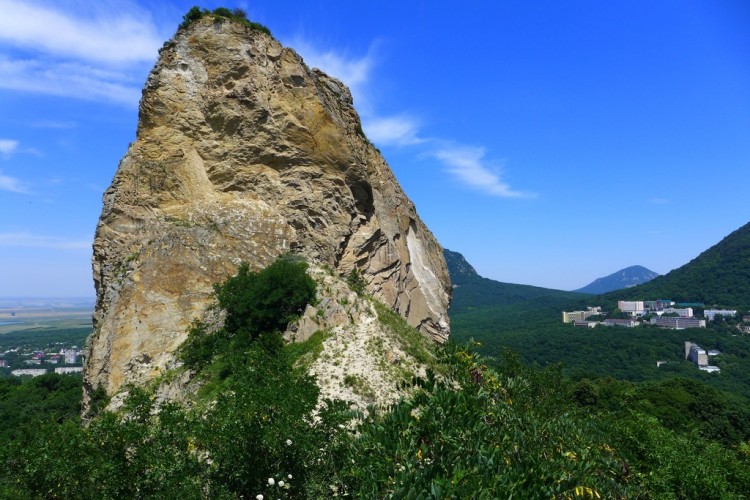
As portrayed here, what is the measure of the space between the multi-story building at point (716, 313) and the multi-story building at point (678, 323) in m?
4.78

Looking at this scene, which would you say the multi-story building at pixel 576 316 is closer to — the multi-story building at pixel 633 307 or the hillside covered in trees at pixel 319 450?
the multi-story building at pixel 633 307

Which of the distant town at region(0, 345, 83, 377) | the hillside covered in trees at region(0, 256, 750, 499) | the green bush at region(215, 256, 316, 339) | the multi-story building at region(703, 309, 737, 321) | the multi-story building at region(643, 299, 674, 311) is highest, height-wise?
the green bush at region(215, 256, 316, 339)

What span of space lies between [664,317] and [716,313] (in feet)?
41.4

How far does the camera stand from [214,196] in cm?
2478

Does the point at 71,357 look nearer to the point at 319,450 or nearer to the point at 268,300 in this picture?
the point at 268,300

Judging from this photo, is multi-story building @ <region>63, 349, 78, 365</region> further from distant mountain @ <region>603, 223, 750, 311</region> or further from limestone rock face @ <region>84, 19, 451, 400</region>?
distant mountain @ <region>603, 223, 750, 311</region>

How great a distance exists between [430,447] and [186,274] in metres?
17.6

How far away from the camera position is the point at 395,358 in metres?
18.2

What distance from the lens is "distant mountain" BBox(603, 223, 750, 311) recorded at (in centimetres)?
15400

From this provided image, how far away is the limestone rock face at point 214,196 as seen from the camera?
2192cm

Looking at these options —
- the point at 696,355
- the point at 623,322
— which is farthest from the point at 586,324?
the point at 696,355

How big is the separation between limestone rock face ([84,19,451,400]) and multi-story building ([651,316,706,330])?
133 meters

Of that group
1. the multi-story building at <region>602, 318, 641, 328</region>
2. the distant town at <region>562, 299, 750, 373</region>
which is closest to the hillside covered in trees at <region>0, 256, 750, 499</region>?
the distant town at <region>562, 299, 750, 373</region>

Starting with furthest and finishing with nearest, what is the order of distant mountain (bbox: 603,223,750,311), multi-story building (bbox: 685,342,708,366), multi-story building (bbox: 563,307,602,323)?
multi-story building (bbox: 563,307,602,323), distant mountain (bbox: 603,223,750,311), multi-story building (bbox: 685,342,708,366)
